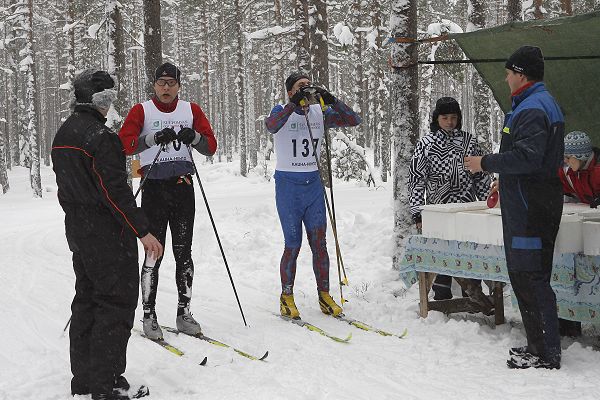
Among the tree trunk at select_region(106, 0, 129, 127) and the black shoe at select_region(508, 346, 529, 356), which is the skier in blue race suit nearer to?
the black shoe at select_region(508, 346, 529, 356)

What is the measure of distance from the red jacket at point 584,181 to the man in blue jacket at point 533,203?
1217mm

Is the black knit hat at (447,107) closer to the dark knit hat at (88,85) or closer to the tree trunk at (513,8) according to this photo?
the dark knit hat at (88,85)

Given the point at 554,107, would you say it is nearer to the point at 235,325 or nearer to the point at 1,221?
the point at 235,325

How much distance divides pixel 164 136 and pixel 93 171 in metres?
1.42

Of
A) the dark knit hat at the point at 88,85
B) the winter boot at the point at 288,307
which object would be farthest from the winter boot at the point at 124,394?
the winter boot at the point at 288,307

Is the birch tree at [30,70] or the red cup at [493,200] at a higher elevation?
the birch tree at [30,70]

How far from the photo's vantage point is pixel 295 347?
5.28 meters

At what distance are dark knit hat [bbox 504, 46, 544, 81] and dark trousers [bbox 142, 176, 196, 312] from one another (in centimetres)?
294

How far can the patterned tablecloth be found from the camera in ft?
15.5

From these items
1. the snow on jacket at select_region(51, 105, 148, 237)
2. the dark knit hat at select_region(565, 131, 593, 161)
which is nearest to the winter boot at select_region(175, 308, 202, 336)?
the snow on jacket at select_region(51, 105, 148, 237)

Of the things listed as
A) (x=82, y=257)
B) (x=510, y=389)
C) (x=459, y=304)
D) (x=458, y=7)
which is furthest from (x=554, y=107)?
(x=458, y=7)

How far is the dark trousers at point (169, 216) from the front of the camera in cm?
568

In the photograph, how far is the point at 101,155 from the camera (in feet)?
13.2

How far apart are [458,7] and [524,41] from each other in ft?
120
